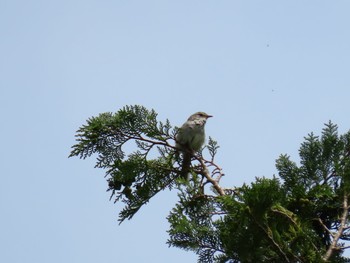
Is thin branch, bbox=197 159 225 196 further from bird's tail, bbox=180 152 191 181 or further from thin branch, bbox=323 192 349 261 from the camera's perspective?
thin branch, bbox=323 192 349 261

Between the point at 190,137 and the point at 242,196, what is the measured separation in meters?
2.88

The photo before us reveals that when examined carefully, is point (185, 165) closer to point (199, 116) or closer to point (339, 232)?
point (199, 116)

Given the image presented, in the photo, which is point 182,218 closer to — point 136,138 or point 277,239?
point 277,239

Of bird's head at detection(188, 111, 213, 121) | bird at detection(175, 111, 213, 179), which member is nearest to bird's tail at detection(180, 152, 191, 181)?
bird at detection(175, 111, 213, 179)

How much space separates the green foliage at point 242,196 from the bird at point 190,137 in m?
→ 0.09

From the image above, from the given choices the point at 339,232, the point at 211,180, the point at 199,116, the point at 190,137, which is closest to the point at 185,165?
the point at 211,180

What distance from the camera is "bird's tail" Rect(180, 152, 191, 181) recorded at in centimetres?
641

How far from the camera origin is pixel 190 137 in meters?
7.42

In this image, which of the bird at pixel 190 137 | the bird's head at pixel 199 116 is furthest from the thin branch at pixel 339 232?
the bird's head at pixel 199 116

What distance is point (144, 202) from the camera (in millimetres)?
6164

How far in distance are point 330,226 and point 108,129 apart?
2.24m

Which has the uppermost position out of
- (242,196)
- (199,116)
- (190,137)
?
(199,116)

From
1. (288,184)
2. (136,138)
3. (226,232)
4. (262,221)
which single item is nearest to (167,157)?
(136,138)

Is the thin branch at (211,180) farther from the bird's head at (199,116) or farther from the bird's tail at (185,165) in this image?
the bird's head at (199,116)
